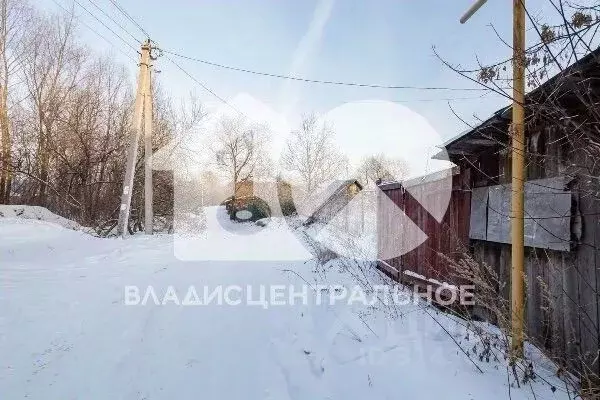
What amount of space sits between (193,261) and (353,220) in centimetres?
782

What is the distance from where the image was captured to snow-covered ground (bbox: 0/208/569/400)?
112 inches

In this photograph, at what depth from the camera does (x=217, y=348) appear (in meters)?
3.69

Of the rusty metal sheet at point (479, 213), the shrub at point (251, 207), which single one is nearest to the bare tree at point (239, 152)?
the shrub at point (251, 207)

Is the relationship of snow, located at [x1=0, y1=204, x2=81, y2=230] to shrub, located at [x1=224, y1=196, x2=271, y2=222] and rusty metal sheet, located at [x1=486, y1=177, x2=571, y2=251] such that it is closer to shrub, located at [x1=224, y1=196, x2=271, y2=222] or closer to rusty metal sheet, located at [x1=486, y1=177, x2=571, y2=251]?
shrub, located at [x1=224, y1=196, x2=271, y2=222]

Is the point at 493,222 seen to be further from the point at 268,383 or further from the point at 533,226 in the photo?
the point at 268,383

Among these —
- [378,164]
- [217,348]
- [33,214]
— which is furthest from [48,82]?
[378,164]

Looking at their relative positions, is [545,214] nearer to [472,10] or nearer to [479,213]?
[479,213]

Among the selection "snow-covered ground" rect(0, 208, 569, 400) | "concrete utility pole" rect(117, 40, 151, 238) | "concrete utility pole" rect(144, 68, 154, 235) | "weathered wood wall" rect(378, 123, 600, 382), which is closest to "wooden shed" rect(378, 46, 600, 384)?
"weathered wood wall" rect(378, 123, 600, 382)

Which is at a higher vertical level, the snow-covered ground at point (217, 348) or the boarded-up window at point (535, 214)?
the boarded-up window at point (535, 214)

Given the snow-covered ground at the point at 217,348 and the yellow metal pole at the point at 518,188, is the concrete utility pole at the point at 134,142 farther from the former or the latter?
the yellow metal pole at the point at 518,188

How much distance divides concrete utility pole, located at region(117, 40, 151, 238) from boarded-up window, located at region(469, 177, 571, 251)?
10107 millimetres

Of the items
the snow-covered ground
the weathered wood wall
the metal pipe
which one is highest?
the metal pipe

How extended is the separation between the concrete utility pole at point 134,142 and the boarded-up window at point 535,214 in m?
10.1

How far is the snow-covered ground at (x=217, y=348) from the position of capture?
285cm
